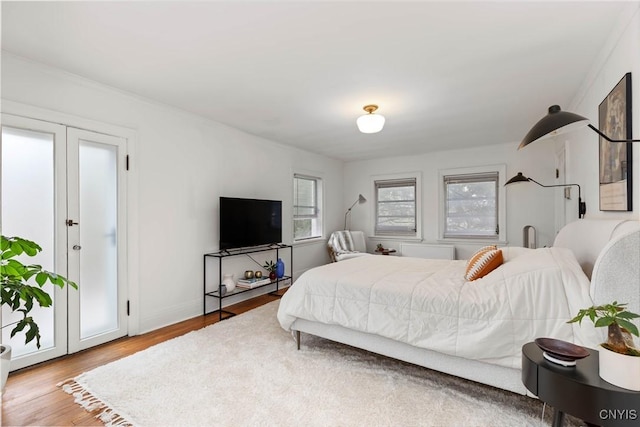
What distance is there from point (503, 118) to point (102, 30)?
13.6ft

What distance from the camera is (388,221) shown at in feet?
20.7

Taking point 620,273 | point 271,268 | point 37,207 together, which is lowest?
point 271,268

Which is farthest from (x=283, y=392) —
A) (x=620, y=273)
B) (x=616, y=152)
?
(x=616, y=152)

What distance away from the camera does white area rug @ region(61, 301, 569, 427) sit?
5.82 feet

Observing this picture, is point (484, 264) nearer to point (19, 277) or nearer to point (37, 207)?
point (19, 277)

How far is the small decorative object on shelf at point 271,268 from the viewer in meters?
4.34

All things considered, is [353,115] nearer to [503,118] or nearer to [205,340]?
[503,118]

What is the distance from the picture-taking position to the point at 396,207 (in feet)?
20.4

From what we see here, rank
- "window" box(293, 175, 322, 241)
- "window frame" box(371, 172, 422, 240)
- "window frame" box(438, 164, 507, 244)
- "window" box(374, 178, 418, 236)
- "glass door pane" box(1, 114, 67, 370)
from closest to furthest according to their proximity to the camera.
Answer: "glass door pane" box(1, 114, 67, 370)
"window frame" box(438, 164, 507, 244)
"window" box(293, 175, 322, 241)
"window frame" box(371, 172, 422, 240)
"window" box(374, 178, 418, 236)

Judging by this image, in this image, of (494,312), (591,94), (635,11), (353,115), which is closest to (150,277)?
(353,115)

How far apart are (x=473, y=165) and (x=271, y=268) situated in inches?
155

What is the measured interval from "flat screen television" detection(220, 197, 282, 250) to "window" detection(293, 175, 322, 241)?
0.86 metres

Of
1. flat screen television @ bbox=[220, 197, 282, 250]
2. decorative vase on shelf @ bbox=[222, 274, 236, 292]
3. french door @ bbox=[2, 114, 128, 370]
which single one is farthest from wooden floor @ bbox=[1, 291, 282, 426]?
flat screen television @ bbox=[220, 197, 282, 250]

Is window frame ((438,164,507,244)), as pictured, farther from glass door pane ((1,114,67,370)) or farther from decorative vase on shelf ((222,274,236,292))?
glass door pane ((1,114,67,370))
